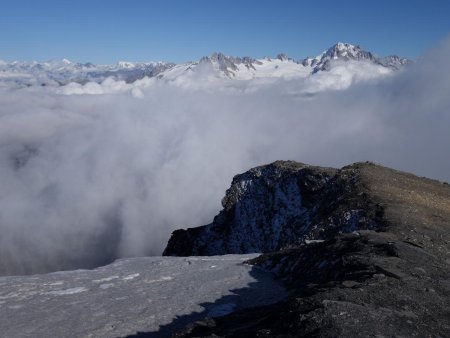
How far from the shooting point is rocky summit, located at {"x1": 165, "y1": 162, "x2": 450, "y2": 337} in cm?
1258

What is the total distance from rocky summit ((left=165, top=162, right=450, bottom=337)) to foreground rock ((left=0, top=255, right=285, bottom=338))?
194cm

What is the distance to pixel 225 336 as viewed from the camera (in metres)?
13.4

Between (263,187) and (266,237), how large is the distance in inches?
395

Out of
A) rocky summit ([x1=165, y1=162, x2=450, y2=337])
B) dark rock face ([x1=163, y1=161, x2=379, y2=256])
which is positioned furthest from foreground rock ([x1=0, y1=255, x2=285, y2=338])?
dark rock face ([x1=163, y1=161, x2=379, y2=256])

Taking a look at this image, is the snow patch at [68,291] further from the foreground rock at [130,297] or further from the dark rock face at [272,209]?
the dark rock face at [272,209]

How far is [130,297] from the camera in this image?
20859 mm

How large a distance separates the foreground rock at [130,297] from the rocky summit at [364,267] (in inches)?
76.3

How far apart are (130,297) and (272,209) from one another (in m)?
51.3

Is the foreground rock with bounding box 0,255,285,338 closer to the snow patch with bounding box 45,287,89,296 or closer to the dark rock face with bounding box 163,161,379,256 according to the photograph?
the snow patch with bounding box 45,287,89,296

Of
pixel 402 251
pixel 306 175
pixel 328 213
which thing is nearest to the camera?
pixel 402 251

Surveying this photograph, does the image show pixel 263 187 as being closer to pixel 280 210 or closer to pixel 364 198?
pixel 280 210

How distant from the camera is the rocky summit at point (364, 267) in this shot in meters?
12.6

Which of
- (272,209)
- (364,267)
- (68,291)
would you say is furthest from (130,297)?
(272,209)

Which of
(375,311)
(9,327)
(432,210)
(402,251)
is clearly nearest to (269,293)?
(402,251)
